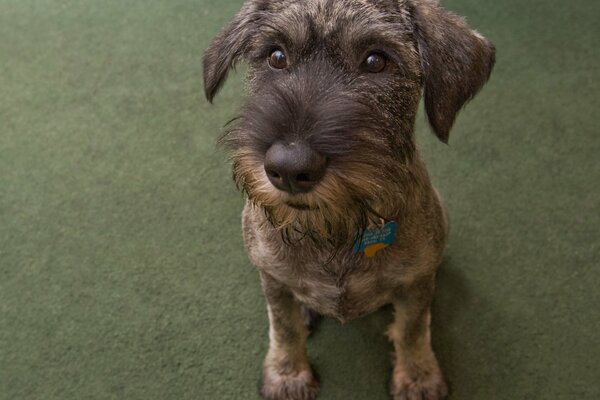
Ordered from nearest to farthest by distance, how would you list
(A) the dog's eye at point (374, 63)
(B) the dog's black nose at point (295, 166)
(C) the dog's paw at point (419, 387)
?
(B) the dog's black nose at point (295, 166) → (A) the dog's eye at point (374, 63) → (C) the dog's paw at point (419, 387)

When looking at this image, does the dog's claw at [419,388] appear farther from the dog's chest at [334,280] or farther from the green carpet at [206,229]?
the dog's chest at [334,280]

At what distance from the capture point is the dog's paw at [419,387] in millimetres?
2234

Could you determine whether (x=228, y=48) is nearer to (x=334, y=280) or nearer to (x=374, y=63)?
(x=374, y=63)

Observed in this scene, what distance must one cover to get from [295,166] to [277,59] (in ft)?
1.38

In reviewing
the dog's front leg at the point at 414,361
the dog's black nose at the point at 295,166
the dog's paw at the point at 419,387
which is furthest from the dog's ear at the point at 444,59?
the dog's paw at the point at 419,387

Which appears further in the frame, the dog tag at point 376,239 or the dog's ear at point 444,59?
the dog tag at point 376,239

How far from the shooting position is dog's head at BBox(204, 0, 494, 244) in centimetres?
141

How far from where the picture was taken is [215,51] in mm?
1821

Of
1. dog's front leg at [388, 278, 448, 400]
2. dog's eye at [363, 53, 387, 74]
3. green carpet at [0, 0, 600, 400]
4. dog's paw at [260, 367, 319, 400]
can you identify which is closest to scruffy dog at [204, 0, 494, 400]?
dog's eye at [363, 53, 387, 74]

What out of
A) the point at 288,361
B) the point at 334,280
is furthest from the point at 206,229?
the point at 334,280

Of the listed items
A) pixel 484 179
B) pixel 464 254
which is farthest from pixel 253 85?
pixel 484 179

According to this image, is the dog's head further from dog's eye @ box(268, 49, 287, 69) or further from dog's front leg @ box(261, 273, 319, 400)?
dog's front leg @ box(261, 273, 319, 400)

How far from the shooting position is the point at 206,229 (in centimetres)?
269

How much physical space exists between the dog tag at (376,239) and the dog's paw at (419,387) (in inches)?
25.6
